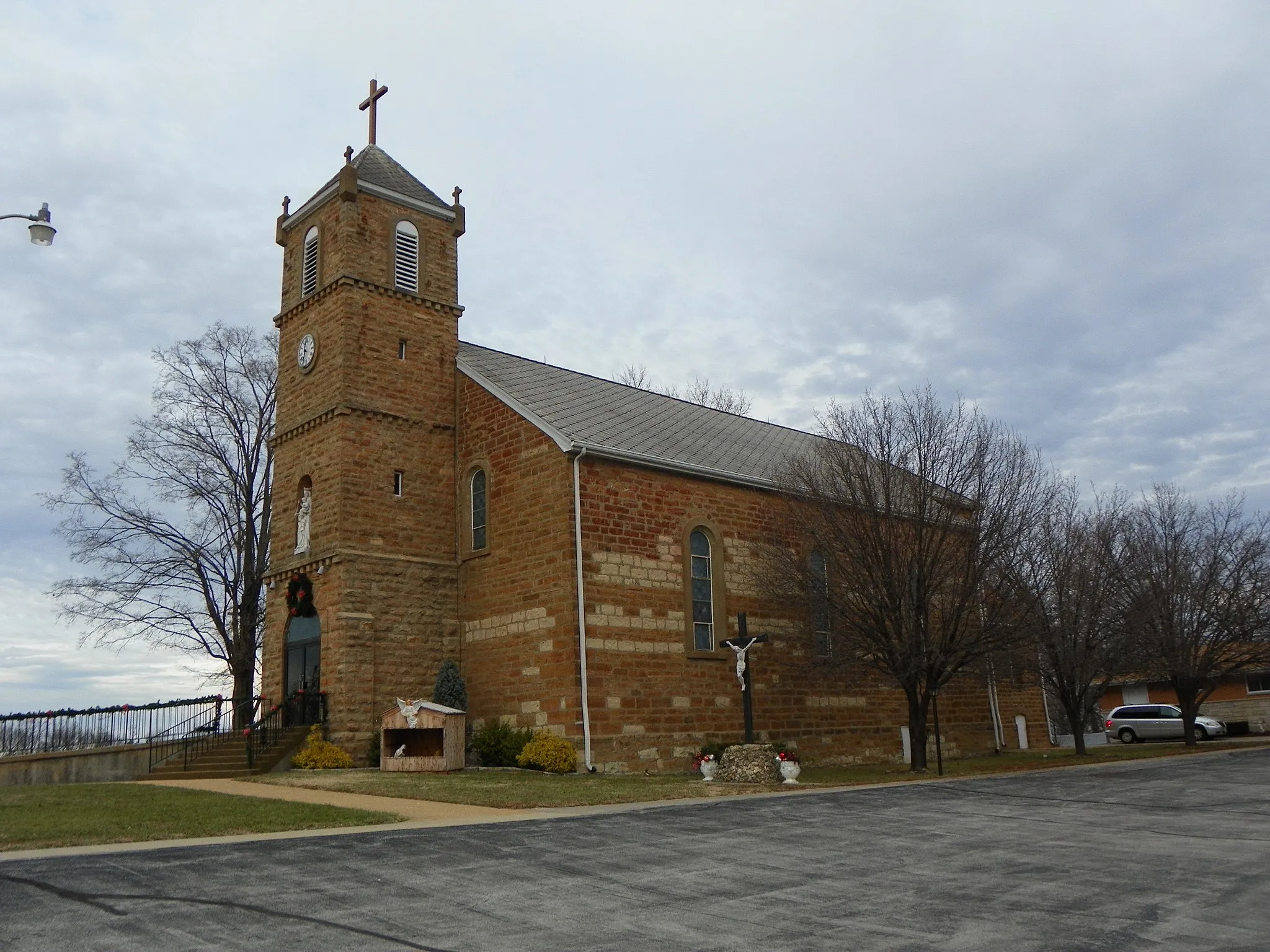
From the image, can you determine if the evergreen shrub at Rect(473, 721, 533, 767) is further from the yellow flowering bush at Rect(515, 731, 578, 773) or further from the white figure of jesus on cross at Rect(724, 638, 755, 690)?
the white figure of jesus on cross at Rect(724, 638, 755, 690)

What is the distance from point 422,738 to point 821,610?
9.04m

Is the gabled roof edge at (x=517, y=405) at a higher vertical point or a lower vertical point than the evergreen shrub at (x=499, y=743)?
higher

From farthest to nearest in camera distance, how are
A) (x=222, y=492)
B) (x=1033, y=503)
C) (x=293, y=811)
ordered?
(x=222, y=492)
(x=1033, y=503)
(x=293, y=811)

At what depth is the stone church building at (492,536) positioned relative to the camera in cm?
2178

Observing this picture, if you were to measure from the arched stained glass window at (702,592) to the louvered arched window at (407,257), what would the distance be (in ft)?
30.9

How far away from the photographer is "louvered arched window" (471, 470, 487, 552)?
80.6ft

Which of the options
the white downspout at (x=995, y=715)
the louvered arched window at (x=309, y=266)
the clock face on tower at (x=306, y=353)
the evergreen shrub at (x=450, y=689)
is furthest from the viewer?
the white downspout at (x=995, y=715)

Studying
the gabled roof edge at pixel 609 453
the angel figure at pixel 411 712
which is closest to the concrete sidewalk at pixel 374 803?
the angel figure at pixel 411 712

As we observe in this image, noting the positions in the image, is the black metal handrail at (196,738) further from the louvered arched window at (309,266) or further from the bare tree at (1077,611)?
the bare tree at (1077,611)

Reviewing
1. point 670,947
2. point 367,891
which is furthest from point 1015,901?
point 367,891

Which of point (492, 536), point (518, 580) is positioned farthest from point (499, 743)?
point (492, 536)

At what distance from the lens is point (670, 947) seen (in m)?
6.73

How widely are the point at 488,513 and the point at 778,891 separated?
16.3m

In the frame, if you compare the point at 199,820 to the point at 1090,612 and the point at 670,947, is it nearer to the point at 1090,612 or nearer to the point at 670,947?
the point at 670,947
